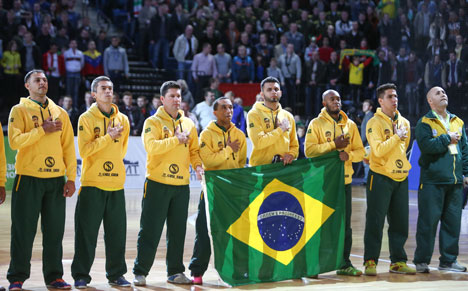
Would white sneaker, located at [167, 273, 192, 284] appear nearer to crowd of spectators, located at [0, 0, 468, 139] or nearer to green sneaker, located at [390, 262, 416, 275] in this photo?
green sneaker, located at [390, 262, 416, 275]

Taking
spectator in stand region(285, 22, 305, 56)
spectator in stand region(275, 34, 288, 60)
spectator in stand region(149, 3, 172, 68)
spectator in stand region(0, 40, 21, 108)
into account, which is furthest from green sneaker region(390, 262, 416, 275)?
spectator in stand region(285, 22, 305, 56)

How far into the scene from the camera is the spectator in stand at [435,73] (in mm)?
15836

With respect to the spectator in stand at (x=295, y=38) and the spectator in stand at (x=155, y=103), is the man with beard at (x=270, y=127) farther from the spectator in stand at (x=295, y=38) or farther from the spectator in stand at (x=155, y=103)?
the spectator in stand at (x=295, y=38)

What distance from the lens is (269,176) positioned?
8.21m

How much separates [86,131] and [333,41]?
52.9ft

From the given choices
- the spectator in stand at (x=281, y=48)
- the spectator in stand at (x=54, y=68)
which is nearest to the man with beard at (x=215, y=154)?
the spectator in stand at (x=54, y=68)

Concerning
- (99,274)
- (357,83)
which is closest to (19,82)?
(357,83)

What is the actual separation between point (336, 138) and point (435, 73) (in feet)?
26.5

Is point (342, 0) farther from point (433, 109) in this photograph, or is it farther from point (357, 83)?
point (433, 109)

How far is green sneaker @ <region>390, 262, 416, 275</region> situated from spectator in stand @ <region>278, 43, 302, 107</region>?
12589 millimetres

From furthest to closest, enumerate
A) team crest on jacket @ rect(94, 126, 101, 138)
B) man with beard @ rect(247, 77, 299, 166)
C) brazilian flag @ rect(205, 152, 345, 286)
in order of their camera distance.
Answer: man with beard @ rect(247, 77, 299, 166) → brazilian flag @ rect(205, 152, 345, 286) → team crest on jacket @ rect(94, 126, 101, 138)

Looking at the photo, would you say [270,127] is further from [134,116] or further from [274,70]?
[274,70]

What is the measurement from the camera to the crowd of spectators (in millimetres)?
16188

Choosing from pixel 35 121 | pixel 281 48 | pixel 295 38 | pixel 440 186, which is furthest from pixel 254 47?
pixel 35 121
